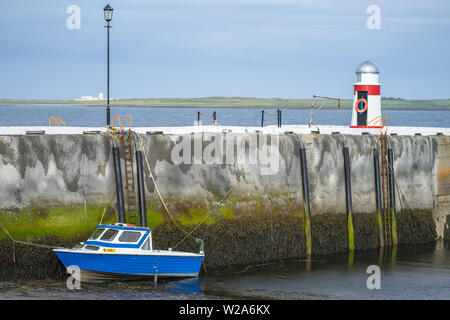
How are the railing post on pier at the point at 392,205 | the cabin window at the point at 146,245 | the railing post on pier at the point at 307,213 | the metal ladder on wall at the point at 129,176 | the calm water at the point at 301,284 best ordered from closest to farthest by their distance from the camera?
the calm water at the point at 301,284 → the cabin window at the point at 146,245 → the metal ladder on wall at the point at 129,176 → the railing post on pier at the point at 307,213 → the railing post on pier at the point at 392,205

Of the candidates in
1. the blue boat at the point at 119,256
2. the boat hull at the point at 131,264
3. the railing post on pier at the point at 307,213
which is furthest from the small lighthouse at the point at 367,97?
the blue boat at the point at 119,256

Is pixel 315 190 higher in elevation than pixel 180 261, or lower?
higher

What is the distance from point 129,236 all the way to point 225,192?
482 cm

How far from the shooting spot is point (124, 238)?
22.8 metres

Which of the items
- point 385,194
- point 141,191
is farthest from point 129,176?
point 385,194

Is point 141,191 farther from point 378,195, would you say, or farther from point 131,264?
point 378,195

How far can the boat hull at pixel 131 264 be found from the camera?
2238 cm

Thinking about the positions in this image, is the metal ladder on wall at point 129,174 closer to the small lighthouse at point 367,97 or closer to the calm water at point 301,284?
the calm water at point 301,284

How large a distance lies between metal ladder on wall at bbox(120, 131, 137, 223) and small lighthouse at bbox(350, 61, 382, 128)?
15.4m

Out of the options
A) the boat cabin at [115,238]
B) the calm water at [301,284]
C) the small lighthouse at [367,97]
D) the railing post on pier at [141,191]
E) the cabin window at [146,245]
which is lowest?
the calm water at [301,284]
